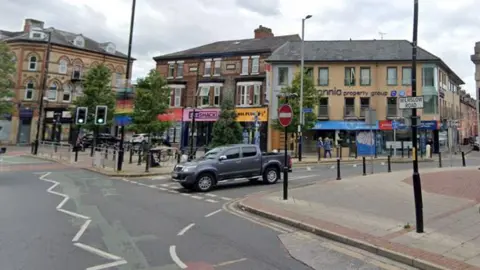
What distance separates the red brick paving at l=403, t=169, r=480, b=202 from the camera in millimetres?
11562

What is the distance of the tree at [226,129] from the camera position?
3300 centimetres

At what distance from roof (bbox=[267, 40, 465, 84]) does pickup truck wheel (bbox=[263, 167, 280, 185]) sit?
24034mm

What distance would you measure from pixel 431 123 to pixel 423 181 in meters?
24.3

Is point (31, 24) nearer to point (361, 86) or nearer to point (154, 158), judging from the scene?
point (154, 158)

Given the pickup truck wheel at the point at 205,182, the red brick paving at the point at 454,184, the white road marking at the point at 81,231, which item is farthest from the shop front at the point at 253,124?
the white road marking at the point at 81,231

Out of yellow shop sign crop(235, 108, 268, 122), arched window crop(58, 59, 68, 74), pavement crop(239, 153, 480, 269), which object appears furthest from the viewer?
arched window crop(58, 59, 68, 74)

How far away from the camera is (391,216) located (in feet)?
28.4

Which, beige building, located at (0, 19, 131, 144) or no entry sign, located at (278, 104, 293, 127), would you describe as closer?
no entry sign, located at (278, 104, 293, 127)

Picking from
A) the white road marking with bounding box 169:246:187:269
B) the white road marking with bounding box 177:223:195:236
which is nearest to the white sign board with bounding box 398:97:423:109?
the white road marking with bounding box 177:223:195:236

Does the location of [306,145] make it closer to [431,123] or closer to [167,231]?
[431,123]

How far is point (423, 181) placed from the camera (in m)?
14.4

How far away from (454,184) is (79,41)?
1939 inches

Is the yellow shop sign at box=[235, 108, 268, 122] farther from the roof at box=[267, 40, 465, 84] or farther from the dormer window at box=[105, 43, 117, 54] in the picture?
the dormer window at box=[105, 43, 117, 54]

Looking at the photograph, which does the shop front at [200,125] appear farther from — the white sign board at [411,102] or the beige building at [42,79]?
the white sign board at [411,102]
